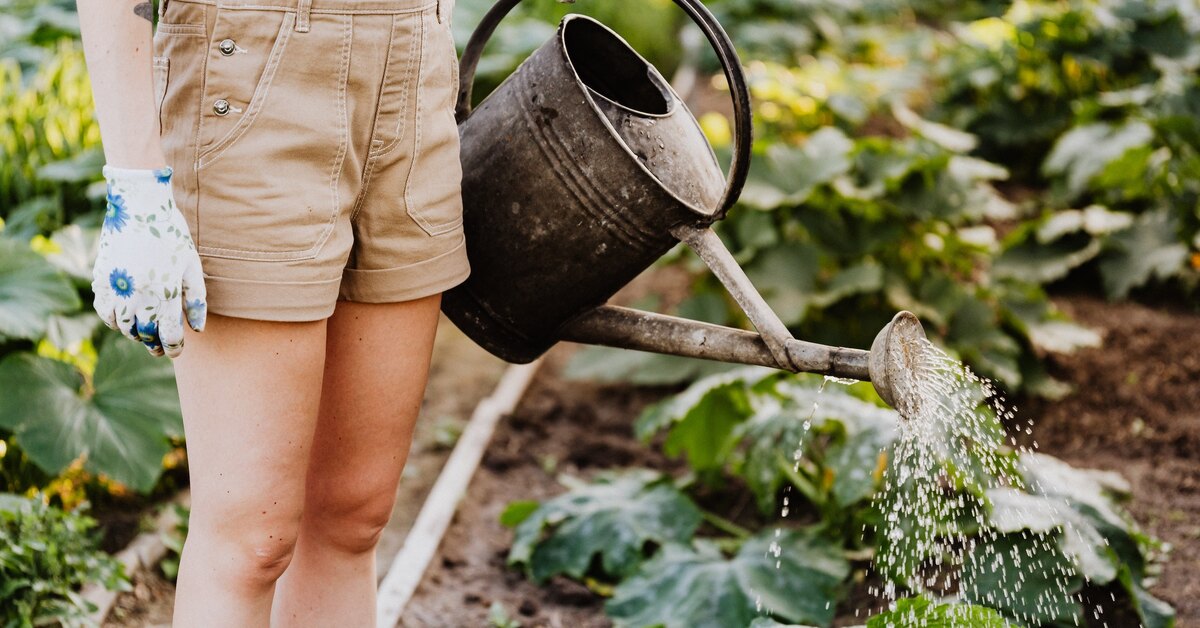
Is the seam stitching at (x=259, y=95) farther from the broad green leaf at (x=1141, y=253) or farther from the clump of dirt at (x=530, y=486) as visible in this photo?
the broad green leaf at (x=1141, y=253)

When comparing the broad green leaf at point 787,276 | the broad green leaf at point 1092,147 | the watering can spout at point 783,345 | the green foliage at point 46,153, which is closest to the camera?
the watering can spout at point 783,345

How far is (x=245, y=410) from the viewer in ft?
4.59

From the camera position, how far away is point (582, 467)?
3312 mm

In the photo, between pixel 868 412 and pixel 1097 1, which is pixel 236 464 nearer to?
pixel 868 412

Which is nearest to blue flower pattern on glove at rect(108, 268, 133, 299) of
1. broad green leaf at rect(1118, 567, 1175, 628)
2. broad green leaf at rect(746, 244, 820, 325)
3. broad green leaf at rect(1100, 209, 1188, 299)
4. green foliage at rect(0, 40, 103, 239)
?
broad green leaf at rect(1118, 567, 1175, 628)

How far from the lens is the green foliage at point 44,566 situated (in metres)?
2.04

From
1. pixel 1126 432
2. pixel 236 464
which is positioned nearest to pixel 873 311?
pixel 1126 432

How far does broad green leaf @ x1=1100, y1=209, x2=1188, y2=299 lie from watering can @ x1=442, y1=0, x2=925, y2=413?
9.02 ft

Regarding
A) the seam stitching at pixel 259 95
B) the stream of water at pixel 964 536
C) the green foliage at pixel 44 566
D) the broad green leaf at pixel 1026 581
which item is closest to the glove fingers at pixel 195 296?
the seam stitching at pixel 259 95

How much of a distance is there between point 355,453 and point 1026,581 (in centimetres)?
135

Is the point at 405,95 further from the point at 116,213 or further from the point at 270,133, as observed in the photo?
the point at 116,213

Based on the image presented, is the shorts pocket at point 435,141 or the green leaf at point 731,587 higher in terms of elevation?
the shorts pocket at point 435,141

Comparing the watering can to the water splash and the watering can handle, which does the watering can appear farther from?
the water splash

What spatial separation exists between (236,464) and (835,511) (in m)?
1.61
